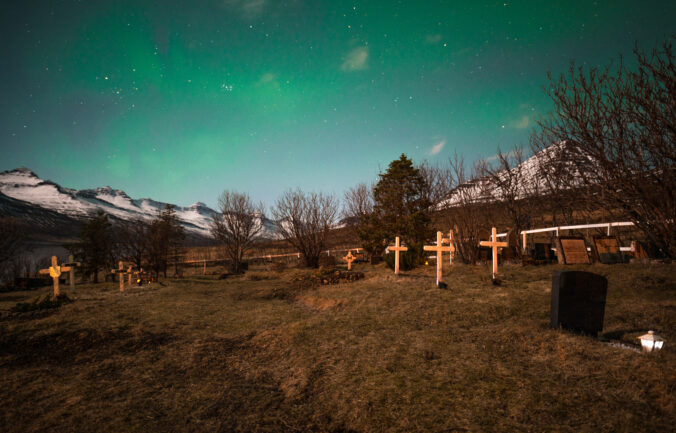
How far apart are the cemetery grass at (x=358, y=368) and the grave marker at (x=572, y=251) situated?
7.28ft

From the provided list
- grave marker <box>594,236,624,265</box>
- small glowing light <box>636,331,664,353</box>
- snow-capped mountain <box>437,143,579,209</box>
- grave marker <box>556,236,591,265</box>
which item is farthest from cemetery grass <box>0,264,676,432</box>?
snow-capped mountain <box>437,143,579,209</box>

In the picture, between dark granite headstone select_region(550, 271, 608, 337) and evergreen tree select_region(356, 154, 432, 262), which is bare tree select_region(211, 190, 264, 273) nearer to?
evergreen tree select_region(356, 154, 432, 262)

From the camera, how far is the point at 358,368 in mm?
4609

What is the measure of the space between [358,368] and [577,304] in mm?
4019

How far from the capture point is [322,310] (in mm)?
8984

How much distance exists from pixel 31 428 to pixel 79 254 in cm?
2843

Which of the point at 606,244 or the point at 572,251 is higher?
the point at 606,244

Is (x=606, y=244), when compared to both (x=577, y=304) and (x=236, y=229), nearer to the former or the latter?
(x=577, y=304)

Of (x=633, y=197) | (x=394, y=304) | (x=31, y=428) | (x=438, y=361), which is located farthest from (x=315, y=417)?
(x=633, y=197)

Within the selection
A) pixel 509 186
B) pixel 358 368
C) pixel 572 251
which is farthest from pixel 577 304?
pixel 509 186

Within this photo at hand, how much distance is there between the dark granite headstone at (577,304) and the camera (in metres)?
5.17

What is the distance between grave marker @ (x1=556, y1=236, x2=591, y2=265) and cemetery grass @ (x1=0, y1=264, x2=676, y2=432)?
2219mm

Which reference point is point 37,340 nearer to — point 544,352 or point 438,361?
point 438,361

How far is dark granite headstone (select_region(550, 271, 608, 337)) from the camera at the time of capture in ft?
17.0
